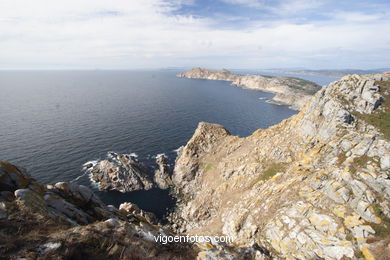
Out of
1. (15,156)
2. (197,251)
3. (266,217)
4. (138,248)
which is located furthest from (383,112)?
(15,156)

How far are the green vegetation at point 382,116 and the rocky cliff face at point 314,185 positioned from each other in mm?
126

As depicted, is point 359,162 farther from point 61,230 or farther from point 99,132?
point 99,132

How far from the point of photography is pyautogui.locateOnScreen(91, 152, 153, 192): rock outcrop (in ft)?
200

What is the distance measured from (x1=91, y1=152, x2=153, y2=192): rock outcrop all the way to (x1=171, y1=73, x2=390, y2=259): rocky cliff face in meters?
15.2

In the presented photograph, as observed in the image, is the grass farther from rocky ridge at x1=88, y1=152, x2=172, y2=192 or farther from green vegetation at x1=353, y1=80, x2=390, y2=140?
rocky ridge at x1=88, y1=152, x2=172, y2=192

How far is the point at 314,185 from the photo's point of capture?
2798 centimetres


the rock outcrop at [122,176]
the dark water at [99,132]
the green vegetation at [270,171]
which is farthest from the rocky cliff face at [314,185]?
the dark water at [99,132]

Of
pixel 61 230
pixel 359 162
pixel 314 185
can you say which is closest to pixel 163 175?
pixel 314 185

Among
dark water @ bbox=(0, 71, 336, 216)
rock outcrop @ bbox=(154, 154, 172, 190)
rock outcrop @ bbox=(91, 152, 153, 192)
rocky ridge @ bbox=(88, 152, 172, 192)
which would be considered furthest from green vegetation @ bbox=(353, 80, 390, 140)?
rock outcrop @ bbox=(91, 152, 153, 192)

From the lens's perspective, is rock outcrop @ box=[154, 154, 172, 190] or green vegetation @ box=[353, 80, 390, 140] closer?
green vegetation @ box=[353, 80, 390, 140]

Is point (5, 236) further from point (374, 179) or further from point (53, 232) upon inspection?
point (374, 179)

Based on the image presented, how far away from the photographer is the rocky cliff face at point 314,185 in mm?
21516

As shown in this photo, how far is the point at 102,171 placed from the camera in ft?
208

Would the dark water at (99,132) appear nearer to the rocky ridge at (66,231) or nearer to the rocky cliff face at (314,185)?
the rocky cliff face at (314,185)
